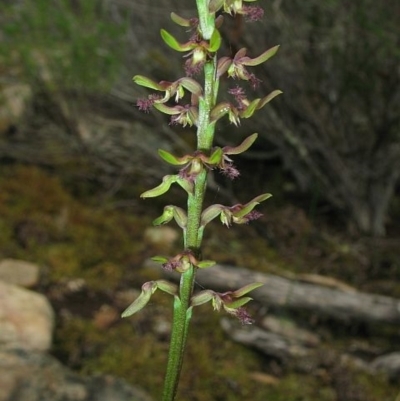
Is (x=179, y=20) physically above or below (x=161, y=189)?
above

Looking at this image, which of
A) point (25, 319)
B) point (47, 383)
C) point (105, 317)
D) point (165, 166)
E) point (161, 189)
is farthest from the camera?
point (165, 166)

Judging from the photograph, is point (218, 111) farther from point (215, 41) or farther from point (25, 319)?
point (25, 319)

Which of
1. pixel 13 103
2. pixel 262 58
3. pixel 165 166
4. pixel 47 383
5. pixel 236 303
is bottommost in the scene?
pixel 47 383

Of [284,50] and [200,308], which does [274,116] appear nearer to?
[284,50]

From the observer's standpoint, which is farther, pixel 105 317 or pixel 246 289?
pixel 105 317

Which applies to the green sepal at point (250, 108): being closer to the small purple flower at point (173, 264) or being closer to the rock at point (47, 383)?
the small purple flower at point (173, 264)

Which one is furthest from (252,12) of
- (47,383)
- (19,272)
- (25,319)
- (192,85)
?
(19,272)
